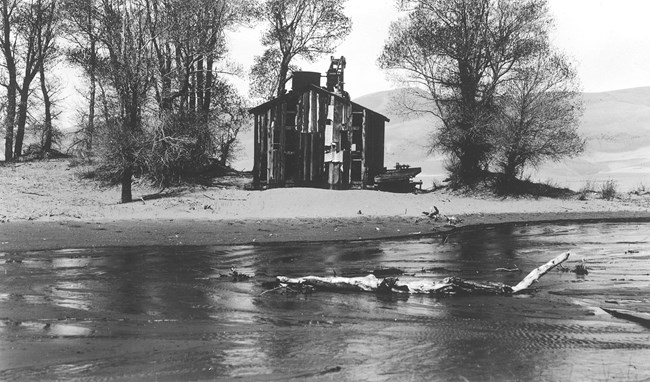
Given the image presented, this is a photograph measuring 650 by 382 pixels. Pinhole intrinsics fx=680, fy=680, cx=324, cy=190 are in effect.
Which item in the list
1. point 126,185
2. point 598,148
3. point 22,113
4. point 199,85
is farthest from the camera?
point 598,148

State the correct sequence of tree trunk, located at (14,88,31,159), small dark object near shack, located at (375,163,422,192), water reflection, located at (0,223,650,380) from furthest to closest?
tree trunk, located at (14,88,31,159)
small dark object near shack, located at (375,163,422,192)
water reflection, located at (0,223,650,380)

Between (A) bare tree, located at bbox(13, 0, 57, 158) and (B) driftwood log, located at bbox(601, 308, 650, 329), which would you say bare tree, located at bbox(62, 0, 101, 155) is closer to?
(A) bare tree, located at bbox(13, 0, 57, 158)

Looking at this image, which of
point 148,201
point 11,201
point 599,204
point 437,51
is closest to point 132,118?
point 148,201

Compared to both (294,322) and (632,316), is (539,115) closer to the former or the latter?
(632,316)

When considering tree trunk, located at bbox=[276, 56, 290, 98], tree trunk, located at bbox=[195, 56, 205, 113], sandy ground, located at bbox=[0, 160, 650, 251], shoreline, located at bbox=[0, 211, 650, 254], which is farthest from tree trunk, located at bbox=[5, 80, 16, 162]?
shoreline, located at bbox=[0, 211, 650, 254]

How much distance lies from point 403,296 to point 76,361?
565cm

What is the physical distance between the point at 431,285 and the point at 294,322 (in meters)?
3.17

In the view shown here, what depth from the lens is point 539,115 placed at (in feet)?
118

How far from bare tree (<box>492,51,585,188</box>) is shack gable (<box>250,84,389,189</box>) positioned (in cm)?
787

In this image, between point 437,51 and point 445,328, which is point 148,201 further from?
point 445,328

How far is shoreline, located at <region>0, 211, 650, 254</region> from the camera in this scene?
18.8 metres

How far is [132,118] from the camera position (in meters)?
30.1

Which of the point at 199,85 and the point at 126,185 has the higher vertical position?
the point at 199,85

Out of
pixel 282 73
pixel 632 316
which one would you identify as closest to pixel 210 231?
pixel 632 316
